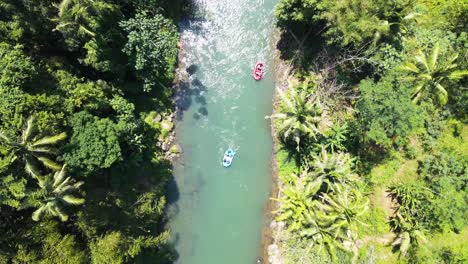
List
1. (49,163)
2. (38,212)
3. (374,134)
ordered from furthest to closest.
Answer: (374,134), (38,212), (49,163)

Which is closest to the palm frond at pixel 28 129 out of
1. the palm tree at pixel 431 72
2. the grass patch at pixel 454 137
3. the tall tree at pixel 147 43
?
the tall tree at pixel 147 43

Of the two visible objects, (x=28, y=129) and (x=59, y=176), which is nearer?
(x=28, y=129)

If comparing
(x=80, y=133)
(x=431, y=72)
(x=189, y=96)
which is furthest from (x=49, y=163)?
(x=431, y=72)

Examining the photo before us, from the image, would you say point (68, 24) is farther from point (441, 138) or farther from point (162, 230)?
point (441, 138)

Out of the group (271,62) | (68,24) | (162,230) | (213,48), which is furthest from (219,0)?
(162,230)

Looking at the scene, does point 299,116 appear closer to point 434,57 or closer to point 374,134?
point 374,134

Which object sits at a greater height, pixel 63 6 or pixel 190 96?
pixel 63 6

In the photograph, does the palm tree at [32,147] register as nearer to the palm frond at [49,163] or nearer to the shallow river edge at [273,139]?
the palm frond at [49,163]
